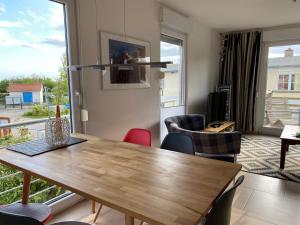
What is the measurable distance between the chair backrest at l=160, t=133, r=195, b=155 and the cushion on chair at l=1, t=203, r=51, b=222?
3.48 ft

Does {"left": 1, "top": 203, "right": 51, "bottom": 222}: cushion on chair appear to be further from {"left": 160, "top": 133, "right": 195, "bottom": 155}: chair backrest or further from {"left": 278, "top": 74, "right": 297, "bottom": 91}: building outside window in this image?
{"left": 278, "top": 74, "right": 297, "bottom": 91}: building outside window

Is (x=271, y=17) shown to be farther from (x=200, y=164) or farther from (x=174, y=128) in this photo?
(x=200, y=164)

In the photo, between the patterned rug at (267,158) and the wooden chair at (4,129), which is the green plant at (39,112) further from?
the patterned rug at (267,158)

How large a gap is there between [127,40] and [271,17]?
3232mm

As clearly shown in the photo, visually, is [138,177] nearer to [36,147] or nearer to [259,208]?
[36,147]

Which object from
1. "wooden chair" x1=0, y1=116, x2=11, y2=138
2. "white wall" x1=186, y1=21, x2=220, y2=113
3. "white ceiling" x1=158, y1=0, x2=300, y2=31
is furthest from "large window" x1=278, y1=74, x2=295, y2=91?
"wooden chair" x1=0, y1=116, x2=11, y2=138

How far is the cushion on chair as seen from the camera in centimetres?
140

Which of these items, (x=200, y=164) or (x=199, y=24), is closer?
(x=200, y=164)

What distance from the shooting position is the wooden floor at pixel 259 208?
7.04 ft

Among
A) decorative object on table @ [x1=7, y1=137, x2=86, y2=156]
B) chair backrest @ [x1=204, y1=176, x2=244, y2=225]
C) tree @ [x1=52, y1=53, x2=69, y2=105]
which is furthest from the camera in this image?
tree @ [x1=52, y1=53, x2=69, y2=105]

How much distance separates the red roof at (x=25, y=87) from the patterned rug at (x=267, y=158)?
9.97ft

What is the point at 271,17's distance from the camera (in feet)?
14.5

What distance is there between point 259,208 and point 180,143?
3.91 feet

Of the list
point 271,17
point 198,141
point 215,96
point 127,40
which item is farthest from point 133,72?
point 271,17
